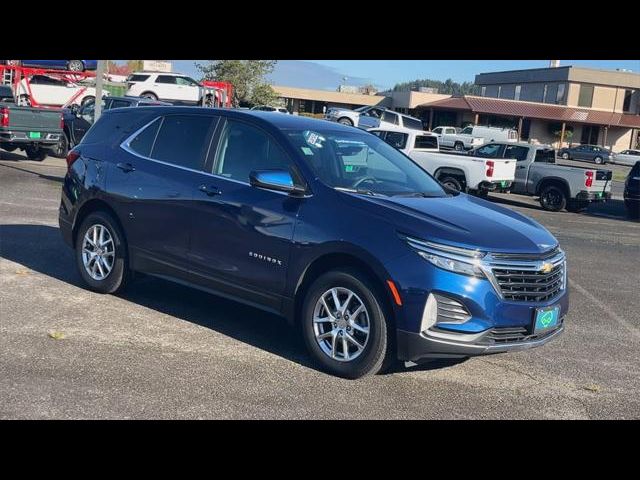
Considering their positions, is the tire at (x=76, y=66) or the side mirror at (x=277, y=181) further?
the tire at (x=76, y=66)

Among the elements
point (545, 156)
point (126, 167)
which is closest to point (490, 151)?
point (545, 156)

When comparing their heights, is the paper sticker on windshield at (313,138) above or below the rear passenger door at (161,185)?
above

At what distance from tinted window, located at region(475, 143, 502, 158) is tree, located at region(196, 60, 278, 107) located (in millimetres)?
28968

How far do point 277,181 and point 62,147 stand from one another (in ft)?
58.0

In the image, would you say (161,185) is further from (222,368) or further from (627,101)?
(627,101)

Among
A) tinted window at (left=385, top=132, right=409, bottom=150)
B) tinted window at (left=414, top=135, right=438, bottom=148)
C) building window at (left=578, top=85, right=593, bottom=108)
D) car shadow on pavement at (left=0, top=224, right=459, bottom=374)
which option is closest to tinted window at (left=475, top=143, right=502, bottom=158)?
tinted window at (left=414, top=135, right=438, bottom=148)

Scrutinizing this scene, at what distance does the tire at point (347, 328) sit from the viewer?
5449 mm

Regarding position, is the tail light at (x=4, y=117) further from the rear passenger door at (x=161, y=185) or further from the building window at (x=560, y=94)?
the building window at (x=560, y=94)

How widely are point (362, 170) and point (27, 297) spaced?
3.30 meters

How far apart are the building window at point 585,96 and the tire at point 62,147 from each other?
53963 millimetres

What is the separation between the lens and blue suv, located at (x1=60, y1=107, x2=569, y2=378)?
5305 millimetres

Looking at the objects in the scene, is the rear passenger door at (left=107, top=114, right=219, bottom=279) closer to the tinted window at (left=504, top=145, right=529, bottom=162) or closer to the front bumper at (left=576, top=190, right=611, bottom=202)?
the front bumper at (left=576, top=190, right=611, bottom=202)

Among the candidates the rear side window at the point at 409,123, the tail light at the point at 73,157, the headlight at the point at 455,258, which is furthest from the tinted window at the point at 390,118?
the headlight at the point at 455,258

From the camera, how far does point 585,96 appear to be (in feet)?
221
